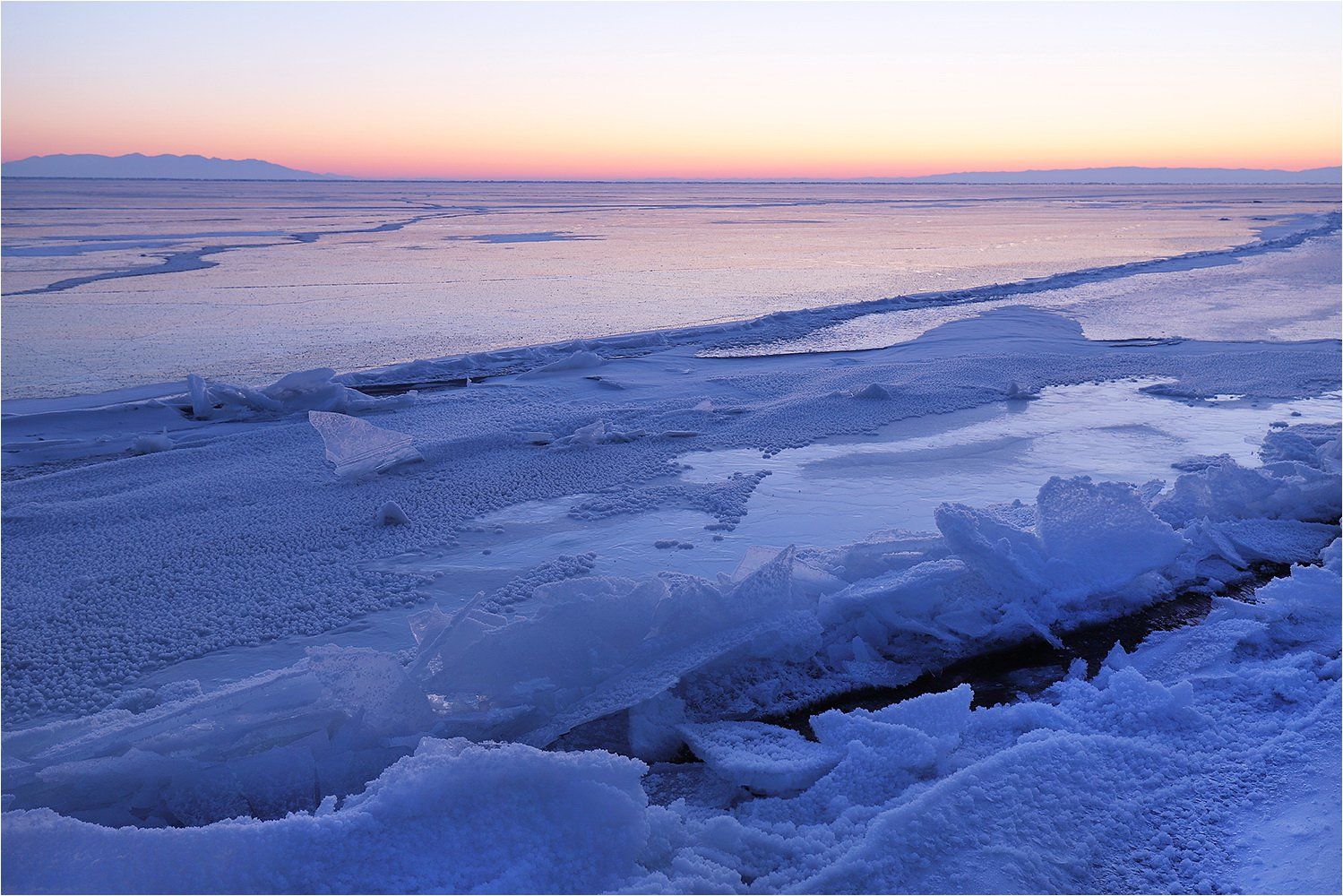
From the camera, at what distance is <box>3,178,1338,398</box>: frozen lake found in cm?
799

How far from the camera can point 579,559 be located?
11.1 feet

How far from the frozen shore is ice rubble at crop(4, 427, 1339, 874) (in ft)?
0.03

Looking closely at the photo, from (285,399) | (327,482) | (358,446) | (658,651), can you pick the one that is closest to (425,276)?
(285,399)

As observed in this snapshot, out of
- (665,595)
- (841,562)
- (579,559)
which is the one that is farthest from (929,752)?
(579,559)

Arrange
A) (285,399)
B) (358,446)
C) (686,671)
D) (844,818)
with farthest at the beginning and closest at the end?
(285,399) < (358,446) < (686,671) < (844,818)

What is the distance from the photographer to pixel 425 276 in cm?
1345

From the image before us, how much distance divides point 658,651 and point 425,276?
11.8m

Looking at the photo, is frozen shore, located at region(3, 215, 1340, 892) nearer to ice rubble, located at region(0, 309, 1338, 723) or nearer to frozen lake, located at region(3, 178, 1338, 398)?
ice rubble, located at region(0, 309, 1338, 723)

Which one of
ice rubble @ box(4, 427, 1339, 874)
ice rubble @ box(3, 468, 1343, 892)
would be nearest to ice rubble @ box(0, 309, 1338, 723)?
ice rubble @ box(4, 427, 1339, 874)

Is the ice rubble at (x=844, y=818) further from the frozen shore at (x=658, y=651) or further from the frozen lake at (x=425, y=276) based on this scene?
the frozen lake at (x=425, y=276)

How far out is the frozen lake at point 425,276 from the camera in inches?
314

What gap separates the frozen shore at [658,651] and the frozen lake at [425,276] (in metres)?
2.57

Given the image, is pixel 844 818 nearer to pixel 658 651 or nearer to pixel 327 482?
pixel 658 651

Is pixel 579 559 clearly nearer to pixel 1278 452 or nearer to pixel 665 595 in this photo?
pixel 665 595
